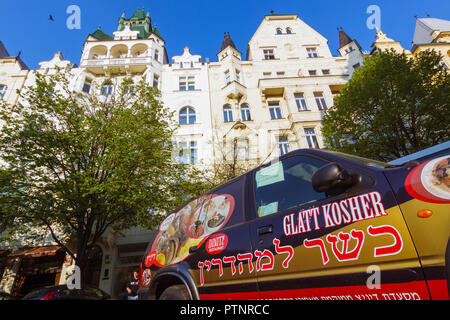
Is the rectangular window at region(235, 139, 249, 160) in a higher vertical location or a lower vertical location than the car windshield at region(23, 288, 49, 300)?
higher

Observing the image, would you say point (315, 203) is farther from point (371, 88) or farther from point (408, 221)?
point (371, 88)

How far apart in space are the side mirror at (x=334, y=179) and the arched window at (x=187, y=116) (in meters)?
17.3

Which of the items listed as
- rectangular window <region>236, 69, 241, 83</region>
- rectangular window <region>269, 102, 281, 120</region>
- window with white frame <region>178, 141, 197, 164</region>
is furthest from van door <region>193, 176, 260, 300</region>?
rectangular window <region>236, 69, 241, 83</region>

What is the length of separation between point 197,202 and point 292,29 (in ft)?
87.6

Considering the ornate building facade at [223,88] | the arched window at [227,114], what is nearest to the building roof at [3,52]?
the ornate building facade at [223,88]

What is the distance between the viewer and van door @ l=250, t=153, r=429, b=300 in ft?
4.36

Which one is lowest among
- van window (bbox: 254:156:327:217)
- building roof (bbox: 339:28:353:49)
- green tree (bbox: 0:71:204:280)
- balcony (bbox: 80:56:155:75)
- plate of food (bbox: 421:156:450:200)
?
plate of food (bbox: 421:156:450:200)

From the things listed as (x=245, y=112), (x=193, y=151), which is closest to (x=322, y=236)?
(x=193, y=151)

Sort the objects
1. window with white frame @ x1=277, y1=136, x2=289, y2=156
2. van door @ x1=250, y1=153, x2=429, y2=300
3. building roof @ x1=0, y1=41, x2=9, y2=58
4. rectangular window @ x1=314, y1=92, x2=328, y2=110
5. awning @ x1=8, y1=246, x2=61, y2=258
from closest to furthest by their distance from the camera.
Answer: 1. van door @ x1=250, y1=153, x2=429, y2=300
2. awning @ x1=8, y1=246, x2=61, y2=258
3. window with white frame @ x1=277, y1=136, x2=289, y2=156
4. rectangular window @ x1=314, y1=92, x2=328, y2=110
5. building roof @ x1=0, y1=41, x2=9, y2=58

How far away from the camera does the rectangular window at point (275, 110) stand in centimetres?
1859

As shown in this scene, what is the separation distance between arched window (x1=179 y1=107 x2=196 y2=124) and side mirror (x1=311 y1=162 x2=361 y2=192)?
17.3 metres

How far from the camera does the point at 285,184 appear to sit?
7.66 feet

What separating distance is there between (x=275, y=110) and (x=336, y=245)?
1835cm

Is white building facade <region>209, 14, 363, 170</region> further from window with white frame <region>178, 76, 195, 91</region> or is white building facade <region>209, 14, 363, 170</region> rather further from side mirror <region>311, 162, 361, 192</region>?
side mirror <region>311, 162, 361, 192</region>
